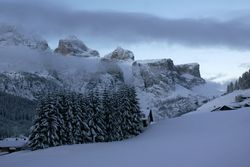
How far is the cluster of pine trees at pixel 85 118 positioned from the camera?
226 feet

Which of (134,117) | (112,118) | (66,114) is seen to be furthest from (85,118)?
(134,117)

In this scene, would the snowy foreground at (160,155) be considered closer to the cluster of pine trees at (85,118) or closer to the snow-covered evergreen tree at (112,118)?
the cluster of pine trees at (85,118)

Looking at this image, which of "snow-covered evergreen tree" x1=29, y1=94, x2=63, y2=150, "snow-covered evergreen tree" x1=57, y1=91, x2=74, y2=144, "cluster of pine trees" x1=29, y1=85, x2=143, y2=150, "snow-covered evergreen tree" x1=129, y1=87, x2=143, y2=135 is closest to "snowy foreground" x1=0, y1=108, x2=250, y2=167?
"snow-covered evergreen tree" x1=29, y1=94, x2=63, y2=150

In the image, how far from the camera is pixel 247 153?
122 ft

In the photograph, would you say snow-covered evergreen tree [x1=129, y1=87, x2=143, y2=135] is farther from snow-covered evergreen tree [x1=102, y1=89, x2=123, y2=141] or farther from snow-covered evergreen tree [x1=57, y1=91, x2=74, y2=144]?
snow-covered evergreen tree [x1=57, y1=91, x2=74, y2=144]

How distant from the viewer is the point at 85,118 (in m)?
74.4

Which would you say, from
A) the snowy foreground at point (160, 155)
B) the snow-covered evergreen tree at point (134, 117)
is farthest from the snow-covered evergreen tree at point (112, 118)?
the snowy foreground at point (160, 155)

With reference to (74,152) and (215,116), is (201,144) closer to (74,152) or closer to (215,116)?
(74,152)

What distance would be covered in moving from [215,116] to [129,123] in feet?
66.6

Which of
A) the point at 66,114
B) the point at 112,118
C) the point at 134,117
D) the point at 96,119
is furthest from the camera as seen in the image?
the point at 134,117

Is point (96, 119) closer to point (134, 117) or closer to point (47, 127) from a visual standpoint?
point (134, 117)

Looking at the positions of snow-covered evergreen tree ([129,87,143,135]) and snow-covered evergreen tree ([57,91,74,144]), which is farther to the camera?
snow-covered evergreen tree ([129,87,143,135])

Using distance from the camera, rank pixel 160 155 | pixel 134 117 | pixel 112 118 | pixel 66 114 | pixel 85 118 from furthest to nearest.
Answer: pixel 134 117
pixel 112 118
pixel 85 118
pixel 66 114
pixel 160 155

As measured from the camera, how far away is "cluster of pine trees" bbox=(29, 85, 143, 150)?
69000 millimetres
